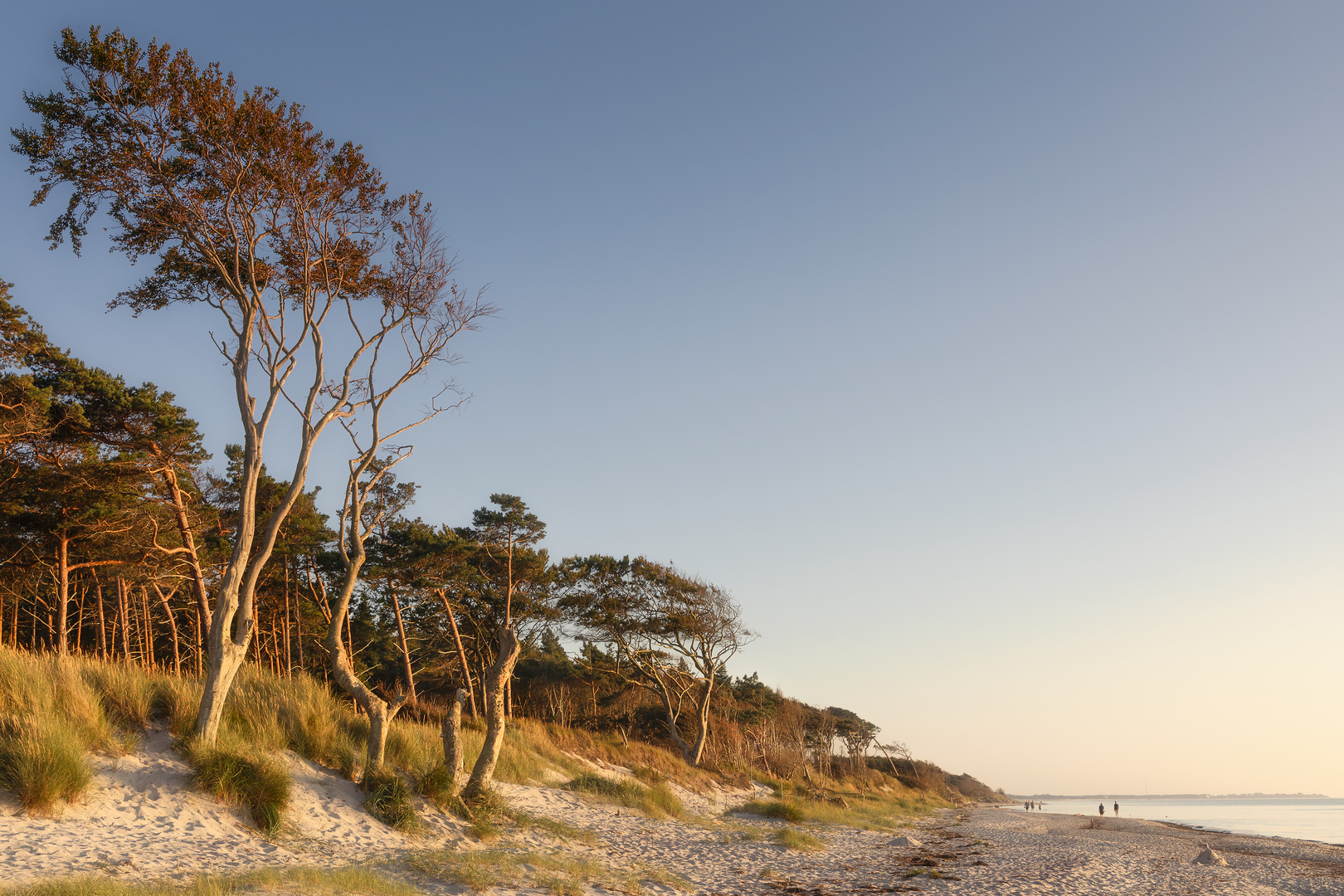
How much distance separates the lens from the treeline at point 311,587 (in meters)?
17.8

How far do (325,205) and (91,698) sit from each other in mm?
8878

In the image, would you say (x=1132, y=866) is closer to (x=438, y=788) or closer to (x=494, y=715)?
(x=494, y=715)

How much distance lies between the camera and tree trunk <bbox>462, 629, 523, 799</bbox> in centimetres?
1373

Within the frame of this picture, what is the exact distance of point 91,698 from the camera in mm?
10547

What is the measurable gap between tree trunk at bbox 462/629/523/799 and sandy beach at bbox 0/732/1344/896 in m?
1.12

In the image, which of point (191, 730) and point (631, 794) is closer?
point (191, 730)

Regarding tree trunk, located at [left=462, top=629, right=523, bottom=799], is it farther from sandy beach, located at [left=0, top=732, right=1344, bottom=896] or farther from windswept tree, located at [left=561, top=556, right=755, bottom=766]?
windswept tree, located at [left=561, top=556, right=755, bottom=766]

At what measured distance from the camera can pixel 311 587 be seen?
104ft

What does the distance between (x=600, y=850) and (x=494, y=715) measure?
3.16 meters

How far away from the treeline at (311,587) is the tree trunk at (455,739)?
5.31ft

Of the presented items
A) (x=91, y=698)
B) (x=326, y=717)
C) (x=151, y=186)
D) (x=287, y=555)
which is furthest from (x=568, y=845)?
(x=287, y=555)

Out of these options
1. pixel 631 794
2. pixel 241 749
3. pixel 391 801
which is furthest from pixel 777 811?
pixel 241 749

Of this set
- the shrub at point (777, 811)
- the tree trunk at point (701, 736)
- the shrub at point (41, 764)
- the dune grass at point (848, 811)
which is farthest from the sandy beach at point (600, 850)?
the tree trunk at point (701, 736)

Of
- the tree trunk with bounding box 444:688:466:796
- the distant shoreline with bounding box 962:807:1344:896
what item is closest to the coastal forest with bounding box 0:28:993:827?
the tree trunk with bounding box 444:688:466:796
